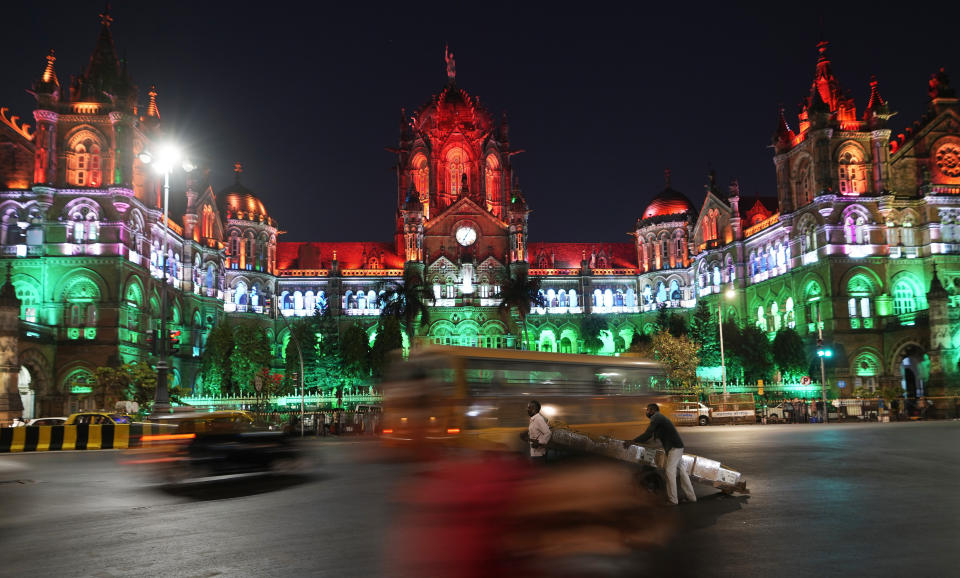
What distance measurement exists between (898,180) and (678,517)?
61.5 meters

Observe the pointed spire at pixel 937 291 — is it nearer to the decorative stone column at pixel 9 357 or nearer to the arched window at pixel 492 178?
the arched window at pixel 492 178

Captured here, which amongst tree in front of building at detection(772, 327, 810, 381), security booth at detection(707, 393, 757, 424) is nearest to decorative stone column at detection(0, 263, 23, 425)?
security booth at detection(707, 393, 757, 424)

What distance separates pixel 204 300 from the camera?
247 ft

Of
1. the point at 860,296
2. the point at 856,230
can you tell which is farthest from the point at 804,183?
the point at 860,296

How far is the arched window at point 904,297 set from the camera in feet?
202

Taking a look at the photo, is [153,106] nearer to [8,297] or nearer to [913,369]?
[8,297]

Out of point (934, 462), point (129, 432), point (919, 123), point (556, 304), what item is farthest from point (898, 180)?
point (129, 432)

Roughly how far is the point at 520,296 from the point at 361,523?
2572 inches

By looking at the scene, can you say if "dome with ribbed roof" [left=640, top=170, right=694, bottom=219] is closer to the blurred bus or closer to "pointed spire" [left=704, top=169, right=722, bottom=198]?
"pointed spire" [left=704, top=169, right=722, bottom=198]

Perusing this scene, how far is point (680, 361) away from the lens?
6322 cm

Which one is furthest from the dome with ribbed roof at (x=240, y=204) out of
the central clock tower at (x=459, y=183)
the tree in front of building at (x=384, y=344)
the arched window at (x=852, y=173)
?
the arched window at (x=852, y=173)

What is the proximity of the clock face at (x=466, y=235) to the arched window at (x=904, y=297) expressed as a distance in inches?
1642

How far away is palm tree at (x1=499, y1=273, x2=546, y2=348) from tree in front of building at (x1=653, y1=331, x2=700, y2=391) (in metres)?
17.0

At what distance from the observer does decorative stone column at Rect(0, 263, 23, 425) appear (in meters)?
46.1
